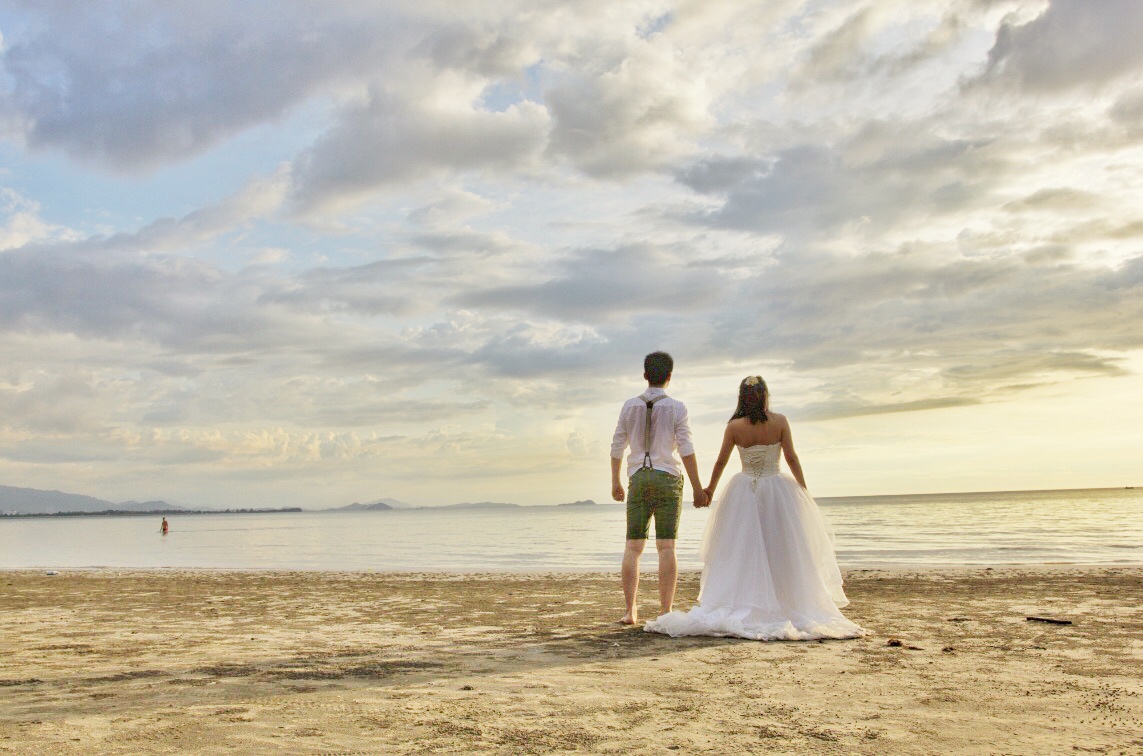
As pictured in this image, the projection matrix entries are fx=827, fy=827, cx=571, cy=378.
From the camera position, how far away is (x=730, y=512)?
769 centimetres

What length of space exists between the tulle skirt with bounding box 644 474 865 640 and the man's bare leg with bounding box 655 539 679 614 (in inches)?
12.1

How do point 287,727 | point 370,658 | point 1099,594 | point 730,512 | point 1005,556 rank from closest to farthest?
point 287,727 → point 370,658 → point 730,512 → point 1099,594 → point 1005,556

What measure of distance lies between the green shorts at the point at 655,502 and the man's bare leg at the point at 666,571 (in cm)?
8

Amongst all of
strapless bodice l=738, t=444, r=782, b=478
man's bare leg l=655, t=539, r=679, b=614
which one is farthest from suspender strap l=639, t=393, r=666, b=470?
strapless bodice l=738, t=444, r=782, b=478

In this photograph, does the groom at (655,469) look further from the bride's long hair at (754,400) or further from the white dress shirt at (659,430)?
the bride's long hair at (754,400)

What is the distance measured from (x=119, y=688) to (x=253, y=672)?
803 mm

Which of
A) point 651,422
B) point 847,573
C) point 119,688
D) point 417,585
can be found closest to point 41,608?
point 417,585

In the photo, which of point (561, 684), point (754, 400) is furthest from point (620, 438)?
point (561, 684)

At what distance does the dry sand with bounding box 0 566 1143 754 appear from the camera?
148 inches

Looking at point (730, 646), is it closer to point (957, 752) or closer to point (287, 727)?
point (957, 752)

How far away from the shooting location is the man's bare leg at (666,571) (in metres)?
7.67

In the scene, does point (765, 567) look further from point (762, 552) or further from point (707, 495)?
point (707, 495)

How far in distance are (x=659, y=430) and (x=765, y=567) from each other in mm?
1543

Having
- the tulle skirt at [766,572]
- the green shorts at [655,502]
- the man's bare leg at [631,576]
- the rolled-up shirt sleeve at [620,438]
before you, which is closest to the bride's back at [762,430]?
the tulle skirt at [766,572]
